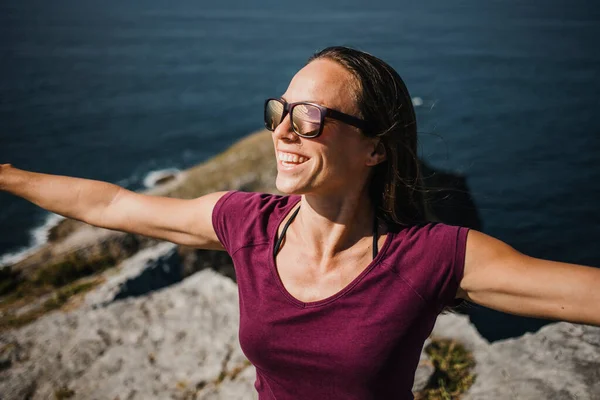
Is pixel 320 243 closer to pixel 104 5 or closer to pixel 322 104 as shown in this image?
pixel 322 104

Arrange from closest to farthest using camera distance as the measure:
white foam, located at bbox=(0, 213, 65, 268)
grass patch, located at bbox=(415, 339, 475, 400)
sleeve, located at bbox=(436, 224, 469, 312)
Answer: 1. sleeve, located at bbox=(436, 224, 469, 312)
2. grass patch, located at bbox=(415, 339, 475, 400)
3. white foam, located at bbox=(0, 213, 65, 268)

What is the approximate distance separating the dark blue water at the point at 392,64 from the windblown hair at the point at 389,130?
227 centimetres

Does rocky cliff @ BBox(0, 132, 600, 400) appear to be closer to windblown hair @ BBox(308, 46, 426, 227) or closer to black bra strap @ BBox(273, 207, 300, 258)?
windblown hair @ BBox(308, 46, 426, 227)

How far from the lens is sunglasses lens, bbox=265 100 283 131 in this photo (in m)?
3.17

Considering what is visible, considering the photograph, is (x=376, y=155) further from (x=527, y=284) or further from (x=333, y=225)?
(x=527, y=284)

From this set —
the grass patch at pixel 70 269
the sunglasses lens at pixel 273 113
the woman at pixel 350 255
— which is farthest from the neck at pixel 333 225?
the grass patch at pixel 70 269

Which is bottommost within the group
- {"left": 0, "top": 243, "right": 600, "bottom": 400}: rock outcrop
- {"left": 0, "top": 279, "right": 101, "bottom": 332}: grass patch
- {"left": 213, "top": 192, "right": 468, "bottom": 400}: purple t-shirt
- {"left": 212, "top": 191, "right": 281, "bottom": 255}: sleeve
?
{"left": 0, "top": 279, "right": 101, "bottom": 332}: grass patch

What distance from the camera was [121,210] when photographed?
373 cm

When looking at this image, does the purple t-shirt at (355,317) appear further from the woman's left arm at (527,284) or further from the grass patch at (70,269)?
the grass patch at (70,269)

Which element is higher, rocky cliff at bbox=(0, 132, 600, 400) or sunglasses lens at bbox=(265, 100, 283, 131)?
sunglasses lens at bbox=(265, 100, 283, 131)

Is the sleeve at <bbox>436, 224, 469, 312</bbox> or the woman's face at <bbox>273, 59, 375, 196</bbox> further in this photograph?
the woman's face at <bbox>273, 59, 375, 196</bbox>

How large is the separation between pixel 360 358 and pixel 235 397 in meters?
2.77

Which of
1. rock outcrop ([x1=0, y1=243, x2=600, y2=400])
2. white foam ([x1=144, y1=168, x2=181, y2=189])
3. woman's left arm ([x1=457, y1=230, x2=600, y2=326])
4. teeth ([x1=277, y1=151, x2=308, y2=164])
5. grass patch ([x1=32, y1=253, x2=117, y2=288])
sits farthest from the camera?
white foam ([x1=144, y1=168, x2=181, y2=189])

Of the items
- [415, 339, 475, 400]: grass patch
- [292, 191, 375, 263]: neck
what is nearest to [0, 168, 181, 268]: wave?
[415, 339, 475, 400]: grass patch
